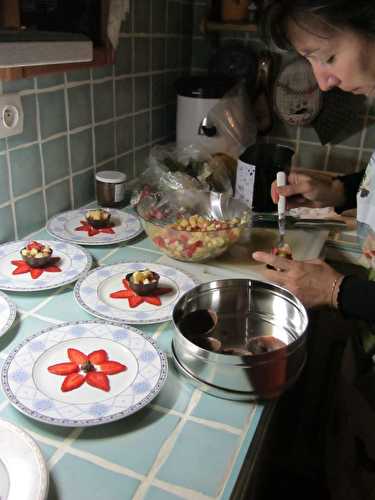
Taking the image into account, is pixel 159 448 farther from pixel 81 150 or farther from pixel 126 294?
pixel 81 150

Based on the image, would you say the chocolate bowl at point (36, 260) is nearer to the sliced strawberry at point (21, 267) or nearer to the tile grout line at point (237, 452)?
the sliced strawberry at point (21, 267)

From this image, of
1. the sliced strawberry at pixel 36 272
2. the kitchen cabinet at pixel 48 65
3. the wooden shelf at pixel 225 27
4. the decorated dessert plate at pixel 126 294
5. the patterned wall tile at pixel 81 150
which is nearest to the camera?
the kitchen cabinet at pixel 48 65

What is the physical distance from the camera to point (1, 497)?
53cm

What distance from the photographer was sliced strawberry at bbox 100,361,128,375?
725 millimetres

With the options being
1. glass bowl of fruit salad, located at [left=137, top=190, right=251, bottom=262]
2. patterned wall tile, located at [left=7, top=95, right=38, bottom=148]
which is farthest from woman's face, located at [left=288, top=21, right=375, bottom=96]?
patterned wall tile, located at [left=7, top=95, right=38, bottom=148]

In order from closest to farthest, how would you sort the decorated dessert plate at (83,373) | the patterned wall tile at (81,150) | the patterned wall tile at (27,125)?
the decorated dessert plate at (83,373) → the patterned wall tile at (27,125) → the patterned wall tile at (81,150)

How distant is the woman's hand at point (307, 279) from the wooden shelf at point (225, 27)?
1.00 m

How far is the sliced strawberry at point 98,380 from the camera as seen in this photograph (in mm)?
692

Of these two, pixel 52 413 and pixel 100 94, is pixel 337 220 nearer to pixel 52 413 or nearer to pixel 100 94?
pixel 100 94

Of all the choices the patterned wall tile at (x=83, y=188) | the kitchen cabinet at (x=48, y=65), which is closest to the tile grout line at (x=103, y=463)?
the kitchen cabinet at (x=48, y=65)

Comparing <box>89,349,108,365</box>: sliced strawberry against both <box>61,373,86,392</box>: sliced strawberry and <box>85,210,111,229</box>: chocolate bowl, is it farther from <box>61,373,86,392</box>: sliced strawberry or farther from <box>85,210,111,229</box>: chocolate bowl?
<box>85,210,111,229</box>: chocolate bowl

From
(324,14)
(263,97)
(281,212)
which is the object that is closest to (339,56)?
(324,14)

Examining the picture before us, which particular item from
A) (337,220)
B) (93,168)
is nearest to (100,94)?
(93,168)

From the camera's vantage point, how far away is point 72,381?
2.29 ft
